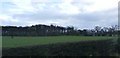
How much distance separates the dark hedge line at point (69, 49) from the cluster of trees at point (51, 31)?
1.49 meters

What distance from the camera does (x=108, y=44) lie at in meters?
16.2

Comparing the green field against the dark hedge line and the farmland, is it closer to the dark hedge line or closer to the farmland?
the farmland

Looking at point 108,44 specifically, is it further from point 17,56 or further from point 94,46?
point 17,56

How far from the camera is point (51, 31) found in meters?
17.8

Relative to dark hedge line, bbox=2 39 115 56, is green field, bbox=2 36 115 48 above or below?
above

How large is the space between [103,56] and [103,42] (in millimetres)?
1933

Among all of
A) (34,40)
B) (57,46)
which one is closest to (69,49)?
(57,46)

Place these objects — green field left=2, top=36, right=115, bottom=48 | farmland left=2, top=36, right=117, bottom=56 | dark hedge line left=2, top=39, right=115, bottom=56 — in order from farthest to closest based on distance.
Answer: green field left=2, top=36, right=115, bottom=48, farmland left=2, top=36, right=117, bottom=56, dark hedge line left=2, top=39, right=115, bottom=56

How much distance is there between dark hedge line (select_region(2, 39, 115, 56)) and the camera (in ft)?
48.1

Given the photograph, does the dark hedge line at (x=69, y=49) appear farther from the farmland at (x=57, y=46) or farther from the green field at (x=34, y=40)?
the green field at (x=34, y=40)

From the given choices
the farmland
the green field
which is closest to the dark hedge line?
the farmland

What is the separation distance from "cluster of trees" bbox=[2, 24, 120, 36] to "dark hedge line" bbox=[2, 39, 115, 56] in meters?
1.49

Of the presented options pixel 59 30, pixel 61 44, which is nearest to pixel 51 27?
pixel 59 30

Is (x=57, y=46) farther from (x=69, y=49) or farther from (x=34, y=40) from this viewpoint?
(x=34, y=40)
